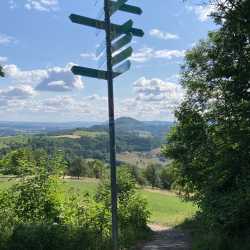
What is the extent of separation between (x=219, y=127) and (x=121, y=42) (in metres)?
16.7

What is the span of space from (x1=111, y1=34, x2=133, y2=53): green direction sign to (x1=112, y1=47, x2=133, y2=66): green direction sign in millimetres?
108

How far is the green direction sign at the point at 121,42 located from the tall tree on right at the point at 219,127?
7.26 metres

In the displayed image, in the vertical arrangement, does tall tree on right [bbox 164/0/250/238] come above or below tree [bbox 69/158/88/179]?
above

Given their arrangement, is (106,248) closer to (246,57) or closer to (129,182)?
(246,57)

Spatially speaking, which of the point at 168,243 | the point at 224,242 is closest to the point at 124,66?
the point at 224,242

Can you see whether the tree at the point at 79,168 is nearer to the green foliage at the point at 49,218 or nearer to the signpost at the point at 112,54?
the green foliage at the point at 49,218

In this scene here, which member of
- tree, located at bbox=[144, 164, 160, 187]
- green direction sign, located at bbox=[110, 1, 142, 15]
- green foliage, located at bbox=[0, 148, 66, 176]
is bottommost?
tree, located at bbox=[144, 164, 160, 187]

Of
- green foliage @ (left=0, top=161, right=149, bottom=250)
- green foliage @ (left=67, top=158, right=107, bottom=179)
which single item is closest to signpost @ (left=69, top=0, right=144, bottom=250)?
green foliage @ (left=0, top=161, right=149, bottom=250)

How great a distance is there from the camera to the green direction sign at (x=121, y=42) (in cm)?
638

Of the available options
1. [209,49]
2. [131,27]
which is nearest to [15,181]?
[131,27]

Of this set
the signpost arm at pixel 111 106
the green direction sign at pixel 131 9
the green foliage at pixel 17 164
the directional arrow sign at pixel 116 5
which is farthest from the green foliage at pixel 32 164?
the directional arrow sign at pixel 116 5

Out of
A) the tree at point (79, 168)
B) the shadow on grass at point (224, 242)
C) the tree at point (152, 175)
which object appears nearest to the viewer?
the shadow on grass at point (224, 242)

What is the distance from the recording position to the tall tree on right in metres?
13.4

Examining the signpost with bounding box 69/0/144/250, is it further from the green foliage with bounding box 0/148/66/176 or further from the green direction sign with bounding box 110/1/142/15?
the green foliage with bounding box 0/148/66/176
